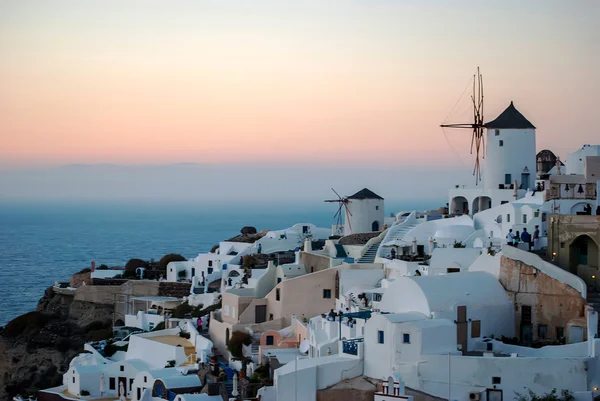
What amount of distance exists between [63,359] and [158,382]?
14408 mm

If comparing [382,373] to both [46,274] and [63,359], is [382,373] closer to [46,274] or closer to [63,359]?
[63,359]

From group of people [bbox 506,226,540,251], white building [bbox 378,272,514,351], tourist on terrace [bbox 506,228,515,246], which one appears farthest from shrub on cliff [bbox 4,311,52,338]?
white building [bbox 378,272,514,351]

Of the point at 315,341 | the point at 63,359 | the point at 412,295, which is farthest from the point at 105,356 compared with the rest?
the point at 412,295

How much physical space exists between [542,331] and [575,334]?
120 cm

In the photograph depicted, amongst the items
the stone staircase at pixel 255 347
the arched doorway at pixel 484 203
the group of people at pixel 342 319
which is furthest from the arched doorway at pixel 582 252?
the arched doorway at pixel 484 203

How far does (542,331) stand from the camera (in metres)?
27.7

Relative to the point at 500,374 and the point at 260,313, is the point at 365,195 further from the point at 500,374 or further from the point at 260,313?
the point at 500,374

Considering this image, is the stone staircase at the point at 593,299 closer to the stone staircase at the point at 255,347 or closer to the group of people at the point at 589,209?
the group of people at the point at 589,209

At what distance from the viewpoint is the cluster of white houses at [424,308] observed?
25.3 m

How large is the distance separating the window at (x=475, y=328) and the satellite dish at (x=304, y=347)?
5.48m

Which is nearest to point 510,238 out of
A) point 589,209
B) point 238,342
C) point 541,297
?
point 589,209

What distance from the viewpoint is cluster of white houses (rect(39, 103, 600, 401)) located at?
996 inches

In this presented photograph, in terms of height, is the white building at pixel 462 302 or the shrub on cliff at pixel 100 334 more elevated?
the white building at pixel 462 302

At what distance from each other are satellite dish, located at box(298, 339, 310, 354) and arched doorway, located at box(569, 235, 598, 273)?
761 cm
